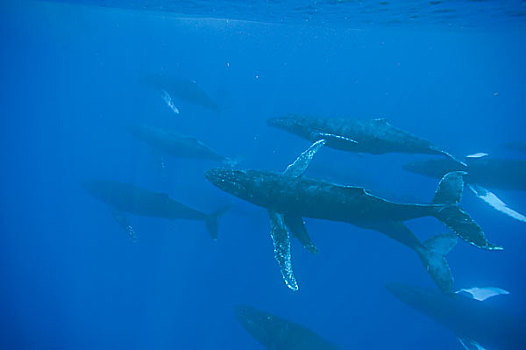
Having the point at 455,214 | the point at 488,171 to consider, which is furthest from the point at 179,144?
the point at 488,171

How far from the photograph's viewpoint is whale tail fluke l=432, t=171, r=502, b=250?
5.57 metres

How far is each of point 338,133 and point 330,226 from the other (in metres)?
8.81

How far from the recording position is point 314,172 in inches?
597

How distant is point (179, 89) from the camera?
17766 mm

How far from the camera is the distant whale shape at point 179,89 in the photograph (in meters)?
17.5

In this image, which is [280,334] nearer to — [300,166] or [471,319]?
[300,166]

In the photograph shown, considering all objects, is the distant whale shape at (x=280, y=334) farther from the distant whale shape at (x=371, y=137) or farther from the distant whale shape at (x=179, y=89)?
the distant whale shape at (x=179, y=89)

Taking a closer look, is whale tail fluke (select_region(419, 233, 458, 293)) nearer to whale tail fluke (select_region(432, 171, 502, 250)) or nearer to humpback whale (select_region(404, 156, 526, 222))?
whale tail fluke (select_region(432, 171, 502, 250))

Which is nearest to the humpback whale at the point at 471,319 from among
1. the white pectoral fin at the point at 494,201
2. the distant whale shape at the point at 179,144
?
the white pectoral fin at the point at 494,201

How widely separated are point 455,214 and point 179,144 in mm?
13187

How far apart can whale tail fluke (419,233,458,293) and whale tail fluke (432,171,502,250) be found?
110 inches

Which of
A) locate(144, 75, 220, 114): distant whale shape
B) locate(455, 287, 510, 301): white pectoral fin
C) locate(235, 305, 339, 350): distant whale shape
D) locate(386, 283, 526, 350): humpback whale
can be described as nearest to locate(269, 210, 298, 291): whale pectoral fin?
locate(235, 305, 339, 350): distant whale shape

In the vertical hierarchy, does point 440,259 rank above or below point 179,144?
above

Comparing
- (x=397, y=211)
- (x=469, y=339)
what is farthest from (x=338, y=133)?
(x=469, y=339)
